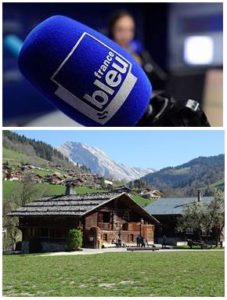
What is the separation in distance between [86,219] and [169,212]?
29 centimetres

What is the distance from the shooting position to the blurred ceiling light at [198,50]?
6.33 meters

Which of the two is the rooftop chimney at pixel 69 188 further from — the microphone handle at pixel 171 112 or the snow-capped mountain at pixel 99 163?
the microphone handle at pixel 171 112

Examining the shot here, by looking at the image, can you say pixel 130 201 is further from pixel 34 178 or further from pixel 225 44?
pixel 225 44

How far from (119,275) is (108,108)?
89cm

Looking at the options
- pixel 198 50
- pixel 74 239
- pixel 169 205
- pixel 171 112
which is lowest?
pixel 74 239

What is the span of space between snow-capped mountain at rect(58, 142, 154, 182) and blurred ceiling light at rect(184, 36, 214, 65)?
4267mm

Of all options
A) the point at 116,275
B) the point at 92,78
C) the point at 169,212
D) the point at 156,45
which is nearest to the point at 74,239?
the point at 116,275

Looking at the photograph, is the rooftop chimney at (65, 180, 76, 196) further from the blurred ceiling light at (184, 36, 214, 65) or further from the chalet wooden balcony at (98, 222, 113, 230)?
the blurred ceiling light at (184, 36, 214, 65)

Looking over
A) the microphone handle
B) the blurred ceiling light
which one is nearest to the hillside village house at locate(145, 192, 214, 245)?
the microphone handle

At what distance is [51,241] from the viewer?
224 centimetres

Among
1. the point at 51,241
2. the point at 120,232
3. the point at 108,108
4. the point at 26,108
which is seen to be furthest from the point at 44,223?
the point at 26,108

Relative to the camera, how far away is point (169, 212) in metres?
2.25

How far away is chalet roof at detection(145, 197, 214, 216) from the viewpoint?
2.24 meters

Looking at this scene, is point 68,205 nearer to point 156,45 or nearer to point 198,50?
point 198,50
